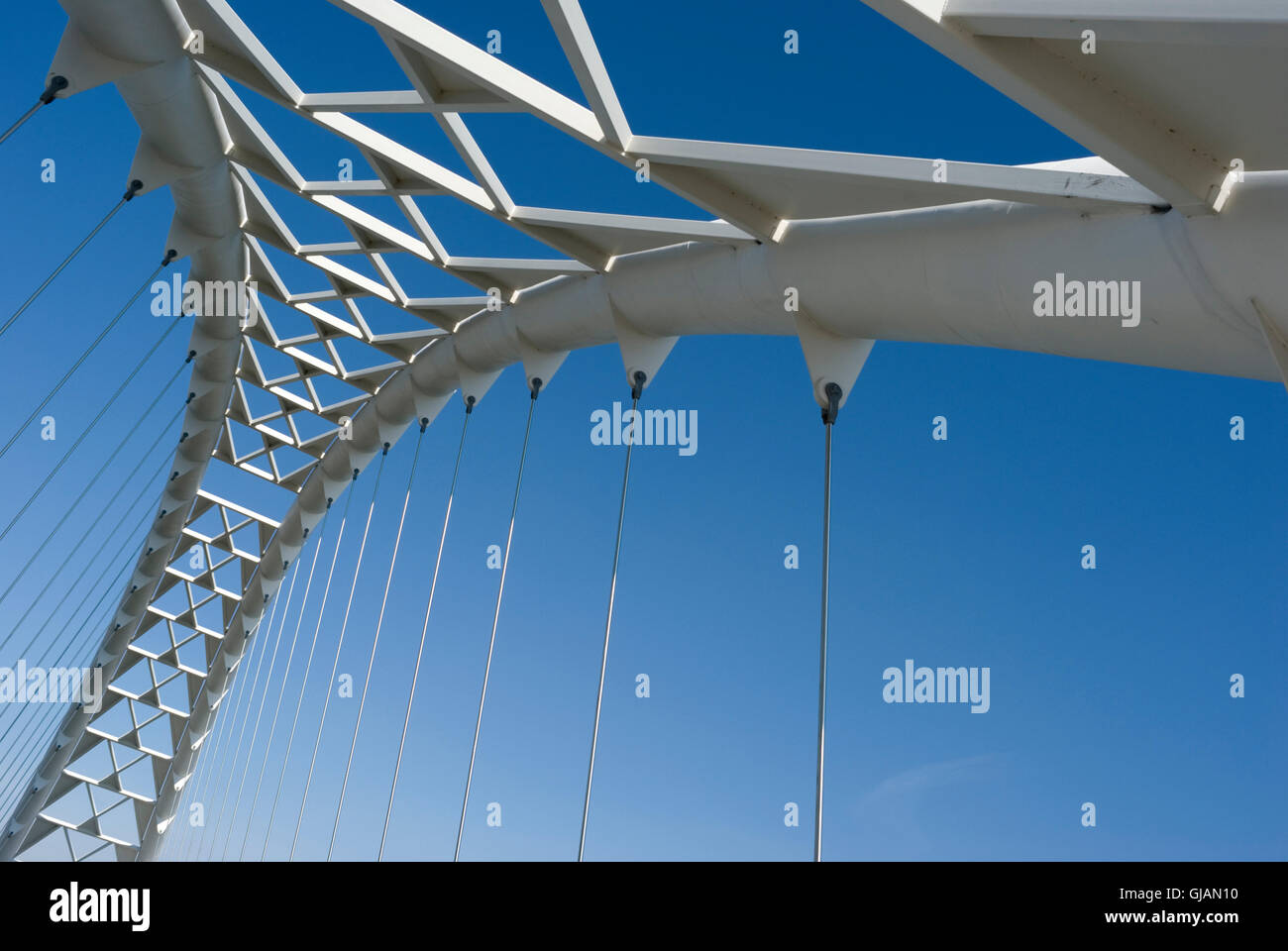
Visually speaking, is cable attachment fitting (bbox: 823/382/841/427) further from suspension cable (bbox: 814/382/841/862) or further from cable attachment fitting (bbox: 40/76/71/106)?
cable attachment fitting (bbox: 40/76/71/106)

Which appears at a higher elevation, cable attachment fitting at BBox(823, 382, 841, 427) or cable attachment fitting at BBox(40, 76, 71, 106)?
cable attachment fitting at BBox(40, 76, 71, 106)

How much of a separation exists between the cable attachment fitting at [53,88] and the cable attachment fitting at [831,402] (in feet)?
29.1

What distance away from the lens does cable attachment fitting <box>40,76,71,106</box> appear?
1169cm

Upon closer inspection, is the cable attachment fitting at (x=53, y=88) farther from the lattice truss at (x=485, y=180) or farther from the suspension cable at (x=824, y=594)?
the suspension cable at (x=824, y=594)

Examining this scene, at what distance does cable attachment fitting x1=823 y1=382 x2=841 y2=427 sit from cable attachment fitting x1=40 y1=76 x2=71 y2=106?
8.87 m

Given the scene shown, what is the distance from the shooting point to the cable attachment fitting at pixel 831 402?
36.5 feet

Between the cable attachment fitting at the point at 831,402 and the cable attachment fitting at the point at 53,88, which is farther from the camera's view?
the cable attachment fitting at the point at 53,88

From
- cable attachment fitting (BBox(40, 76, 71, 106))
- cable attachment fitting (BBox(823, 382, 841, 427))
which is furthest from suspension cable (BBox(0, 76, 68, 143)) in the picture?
cable attachment fitting (BBox(823, 382, 841, 427))

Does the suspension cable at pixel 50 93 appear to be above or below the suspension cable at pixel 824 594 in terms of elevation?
above

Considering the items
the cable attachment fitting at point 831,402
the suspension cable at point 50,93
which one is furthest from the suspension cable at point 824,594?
the suspension cable at point 50,93

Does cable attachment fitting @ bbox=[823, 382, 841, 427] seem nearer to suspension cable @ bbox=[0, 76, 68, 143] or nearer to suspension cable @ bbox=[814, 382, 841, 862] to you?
suspension cable @ bbox=[814, 382, 841, 862]

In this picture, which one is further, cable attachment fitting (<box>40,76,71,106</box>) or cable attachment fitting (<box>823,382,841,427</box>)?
cable attachment fitting (<box>40,76,71,106</box>)

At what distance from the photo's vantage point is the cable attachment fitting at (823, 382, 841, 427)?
11120 mm
